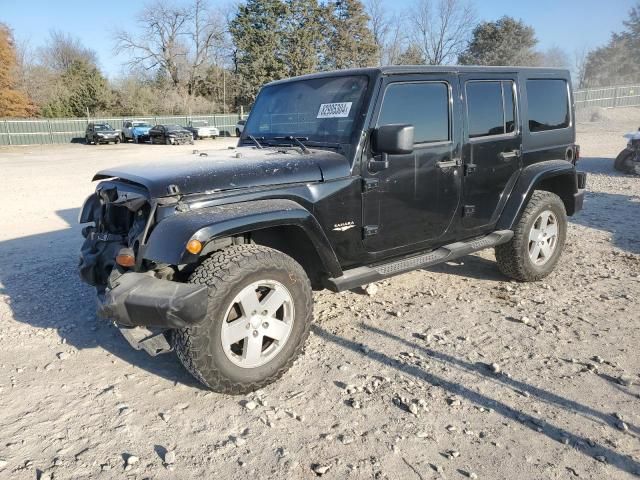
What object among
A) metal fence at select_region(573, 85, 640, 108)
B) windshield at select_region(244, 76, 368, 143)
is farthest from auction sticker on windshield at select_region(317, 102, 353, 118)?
metal fence at select_region(573, 85, 640, 108)

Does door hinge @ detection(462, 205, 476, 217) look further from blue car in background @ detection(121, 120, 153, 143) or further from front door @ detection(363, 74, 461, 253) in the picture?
blue car in background @ detection(121, 120, 153, 143)

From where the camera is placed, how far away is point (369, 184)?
3.66 meters

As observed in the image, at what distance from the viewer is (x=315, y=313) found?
439 cm

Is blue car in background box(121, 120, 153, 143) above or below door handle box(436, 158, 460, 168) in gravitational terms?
above

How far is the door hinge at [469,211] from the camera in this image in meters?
4.38

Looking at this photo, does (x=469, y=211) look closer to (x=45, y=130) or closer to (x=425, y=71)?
(x=425, y=71)

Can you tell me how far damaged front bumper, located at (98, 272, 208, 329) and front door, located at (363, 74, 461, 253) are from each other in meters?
1.50

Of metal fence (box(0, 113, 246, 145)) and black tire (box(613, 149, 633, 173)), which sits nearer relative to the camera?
black tire (box(613, 149, 633, 173))

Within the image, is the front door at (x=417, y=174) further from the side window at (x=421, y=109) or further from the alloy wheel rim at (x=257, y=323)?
the alloy wheel rim at (x=257, y=323)

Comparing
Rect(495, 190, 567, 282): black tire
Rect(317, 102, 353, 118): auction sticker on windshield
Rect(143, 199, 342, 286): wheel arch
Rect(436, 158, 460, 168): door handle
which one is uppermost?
Rect(317, 102, 353, 118): auction sticker on windshield

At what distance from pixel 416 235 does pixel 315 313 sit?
1.13 m

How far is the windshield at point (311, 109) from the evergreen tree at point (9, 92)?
1645 inches

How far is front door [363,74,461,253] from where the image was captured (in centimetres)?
375

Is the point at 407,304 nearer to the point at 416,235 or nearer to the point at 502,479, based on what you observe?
the point at 416,235
